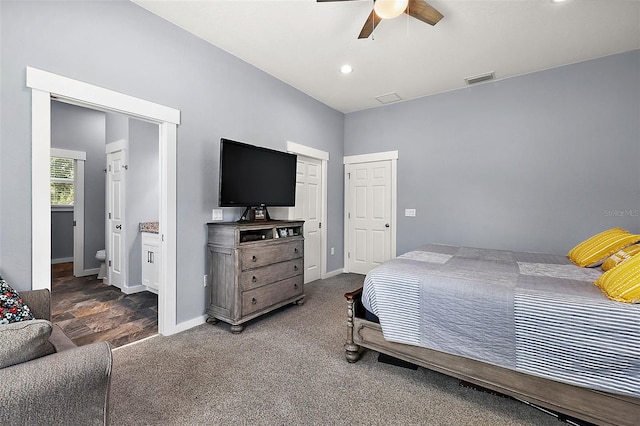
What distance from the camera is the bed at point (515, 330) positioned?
1.36m

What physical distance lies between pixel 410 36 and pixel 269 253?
266 centimetres

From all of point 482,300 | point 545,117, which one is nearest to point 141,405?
point 482,300

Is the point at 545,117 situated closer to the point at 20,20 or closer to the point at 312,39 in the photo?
the point at 312,39

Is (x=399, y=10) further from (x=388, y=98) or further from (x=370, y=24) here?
(x=388, y=98)

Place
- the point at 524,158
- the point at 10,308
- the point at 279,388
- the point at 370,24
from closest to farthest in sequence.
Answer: the point at 10,308
the point at 279,388
the point at 370,24
the point at 524,158

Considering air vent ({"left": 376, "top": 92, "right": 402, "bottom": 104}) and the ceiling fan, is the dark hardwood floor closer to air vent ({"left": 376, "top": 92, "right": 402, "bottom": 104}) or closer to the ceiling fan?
the ceiling fan

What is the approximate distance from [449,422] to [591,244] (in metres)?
2.02

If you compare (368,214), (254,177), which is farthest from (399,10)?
(368,214)

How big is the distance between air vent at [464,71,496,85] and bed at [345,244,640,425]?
102 inches

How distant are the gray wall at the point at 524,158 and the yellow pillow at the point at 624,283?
7.23 feet

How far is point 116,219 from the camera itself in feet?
13.5

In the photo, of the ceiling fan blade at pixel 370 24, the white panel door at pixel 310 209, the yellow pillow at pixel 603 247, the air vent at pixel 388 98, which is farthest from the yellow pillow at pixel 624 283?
the air vent at pixel 388 98

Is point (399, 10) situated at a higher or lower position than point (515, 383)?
higher

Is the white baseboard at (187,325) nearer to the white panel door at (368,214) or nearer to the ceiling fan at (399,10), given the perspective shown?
the white panel door at (368,214)
